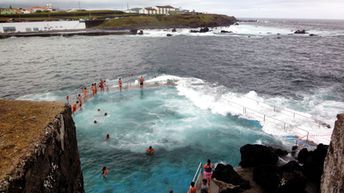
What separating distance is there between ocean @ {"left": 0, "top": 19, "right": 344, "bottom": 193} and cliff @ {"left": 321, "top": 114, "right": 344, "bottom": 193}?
7.90 meters

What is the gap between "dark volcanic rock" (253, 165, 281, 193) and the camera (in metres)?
14.5

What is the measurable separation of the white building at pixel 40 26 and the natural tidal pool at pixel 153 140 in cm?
9858

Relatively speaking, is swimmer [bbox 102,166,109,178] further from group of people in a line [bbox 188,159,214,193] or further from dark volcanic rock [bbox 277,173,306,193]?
dark volcanic rock [bbox 277,173,306,193]

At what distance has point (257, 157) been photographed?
672 inches

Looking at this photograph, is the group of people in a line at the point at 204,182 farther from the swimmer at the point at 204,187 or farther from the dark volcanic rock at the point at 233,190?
the dark volcanic rock at the point at 233,190

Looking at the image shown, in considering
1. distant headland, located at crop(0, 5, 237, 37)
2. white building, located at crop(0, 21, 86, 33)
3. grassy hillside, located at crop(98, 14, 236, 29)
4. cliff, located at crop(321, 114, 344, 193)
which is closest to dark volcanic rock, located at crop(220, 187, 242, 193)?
cliff, located at crop(321, 114, 344, 193)

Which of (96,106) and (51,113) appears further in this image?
(96,106)

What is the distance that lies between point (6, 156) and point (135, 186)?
1101 cm

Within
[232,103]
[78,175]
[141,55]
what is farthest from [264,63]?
[78,175]

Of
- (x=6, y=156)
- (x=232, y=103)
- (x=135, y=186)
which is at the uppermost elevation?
(x=6, y=156)

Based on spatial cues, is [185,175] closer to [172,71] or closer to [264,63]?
[172,71]

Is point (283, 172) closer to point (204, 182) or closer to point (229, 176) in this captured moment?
point (229, 176)

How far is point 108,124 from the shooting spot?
25.4m

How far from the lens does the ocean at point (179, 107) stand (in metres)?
19.6
